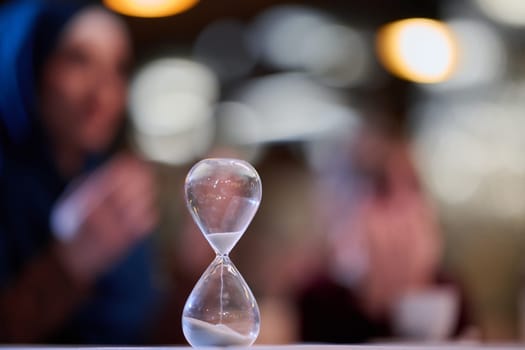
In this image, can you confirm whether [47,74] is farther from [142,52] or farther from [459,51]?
[459,51]

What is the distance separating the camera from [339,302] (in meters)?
1.94

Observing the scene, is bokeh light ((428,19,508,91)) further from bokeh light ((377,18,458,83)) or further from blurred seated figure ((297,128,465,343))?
blurred seated figure ((297,128,465,343))

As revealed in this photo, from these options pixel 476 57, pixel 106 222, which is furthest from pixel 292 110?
pixel 106 222

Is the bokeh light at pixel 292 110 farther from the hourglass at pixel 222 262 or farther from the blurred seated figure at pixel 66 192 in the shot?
the hourglass at pixel 222 262

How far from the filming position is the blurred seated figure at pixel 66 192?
1746mm

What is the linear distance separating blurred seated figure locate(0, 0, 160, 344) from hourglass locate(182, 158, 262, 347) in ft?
3.27

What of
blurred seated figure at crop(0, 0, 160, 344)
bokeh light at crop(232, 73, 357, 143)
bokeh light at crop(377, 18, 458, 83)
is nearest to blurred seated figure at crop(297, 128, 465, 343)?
blurred seated figure at crop(0, 0, 160, 344)

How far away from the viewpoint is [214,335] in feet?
2.27

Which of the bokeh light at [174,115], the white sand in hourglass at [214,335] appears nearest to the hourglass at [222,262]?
the white sand in hourglass at [214,335]

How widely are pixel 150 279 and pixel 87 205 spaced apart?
393 mm

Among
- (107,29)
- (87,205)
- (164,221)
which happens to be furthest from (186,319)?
(164,221)

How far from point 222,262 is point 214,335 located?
8 centimetres

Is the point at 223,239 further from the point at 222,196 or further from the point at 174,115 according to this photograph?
the point at 174,115

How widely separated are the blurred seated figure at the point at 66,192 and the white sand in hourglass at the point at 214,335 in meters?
1.03
